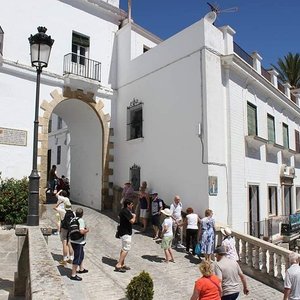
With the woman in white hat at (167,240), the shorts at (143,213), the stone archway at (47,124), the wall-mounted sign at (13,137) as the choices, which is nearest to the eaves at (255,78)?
the stone archway at (47,124)

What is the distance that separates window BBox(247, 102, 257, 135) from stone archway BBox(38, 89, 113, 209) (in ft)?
19.2

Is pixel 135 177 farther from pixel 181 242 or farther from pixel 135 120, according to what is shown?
pixel 181 242

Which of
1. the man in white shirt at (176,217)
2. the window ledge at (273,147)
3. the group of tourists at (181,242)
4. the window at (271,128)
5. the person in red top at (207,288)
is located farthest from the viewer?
the window at (271,128)

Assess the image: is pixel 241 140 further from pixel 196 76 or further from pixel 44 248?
pixel 44 248

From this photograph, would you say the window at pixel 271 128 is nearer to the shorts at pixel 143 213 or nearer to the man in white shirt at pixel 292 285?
the shorts at pixel 143 213

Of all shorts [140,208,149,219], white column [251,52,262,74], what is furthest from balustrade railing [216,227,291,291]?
white column [251,52,262,74]

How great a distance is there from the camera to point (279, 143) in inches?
681

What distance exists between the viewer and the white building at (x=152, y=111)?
11844 mm

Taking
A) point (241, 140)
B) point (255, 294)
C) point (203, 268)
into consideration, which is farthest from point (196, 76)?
point (203, 268)

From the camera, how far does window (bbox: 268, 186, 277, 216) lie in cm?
1564

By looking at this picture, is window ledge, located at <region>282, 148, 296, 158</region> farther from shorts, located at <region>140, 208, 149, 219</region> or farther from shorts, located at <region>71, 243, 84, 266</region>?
shorts, located at <region>71, 243, 84, 266</region>

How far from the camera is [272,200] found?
15.8m

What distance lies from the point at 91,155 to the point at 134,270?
8.27 m

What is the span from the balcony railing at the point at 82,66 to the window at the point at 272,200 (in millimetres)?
8959
